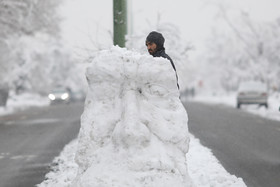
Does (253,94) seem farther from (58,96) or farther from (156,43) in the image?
(156,43)

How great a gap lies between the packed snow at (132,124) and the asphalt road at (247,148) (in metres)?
2.46

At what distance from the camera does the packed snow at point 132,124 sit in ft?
15.8

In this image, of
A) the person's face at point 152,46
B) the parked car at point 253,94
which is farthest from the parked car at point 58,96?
the person's face at point 152,46

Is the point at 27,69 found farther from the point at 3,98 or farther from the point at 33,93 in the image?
the point at 3,98

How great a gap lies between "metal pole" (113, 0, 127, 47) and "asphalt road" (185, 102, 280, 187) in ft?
10.0

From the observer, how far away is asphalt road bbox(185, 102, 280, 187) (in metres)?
7.79

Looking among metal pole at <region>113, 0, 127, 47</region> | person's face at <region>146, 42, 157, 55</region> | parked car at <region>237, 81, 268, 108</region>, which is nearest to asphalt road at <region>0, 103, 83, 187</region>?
metal pole at <region>113, 0, 127, 47</region>

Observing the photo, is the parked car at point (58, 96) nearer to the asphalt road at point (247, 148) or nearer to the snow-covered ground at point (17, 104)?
the snow-covered ground at point (17, 104)

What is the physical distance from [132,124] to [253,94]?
24793mm

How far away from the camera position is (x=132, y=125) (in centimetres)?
490

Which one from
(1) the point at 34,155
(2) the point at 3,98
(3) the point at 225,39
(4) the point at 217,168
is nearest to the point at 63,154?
(1) the point at 34,155

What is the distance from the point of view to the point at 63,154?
404 inches

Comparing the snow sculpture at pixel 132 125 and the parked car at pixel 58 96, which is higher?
the snow sculpture at pixel 132 125

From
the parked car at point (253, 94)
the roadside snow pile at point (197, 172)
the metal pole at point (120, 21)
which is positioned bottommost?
the parked car at point (253, 94)
